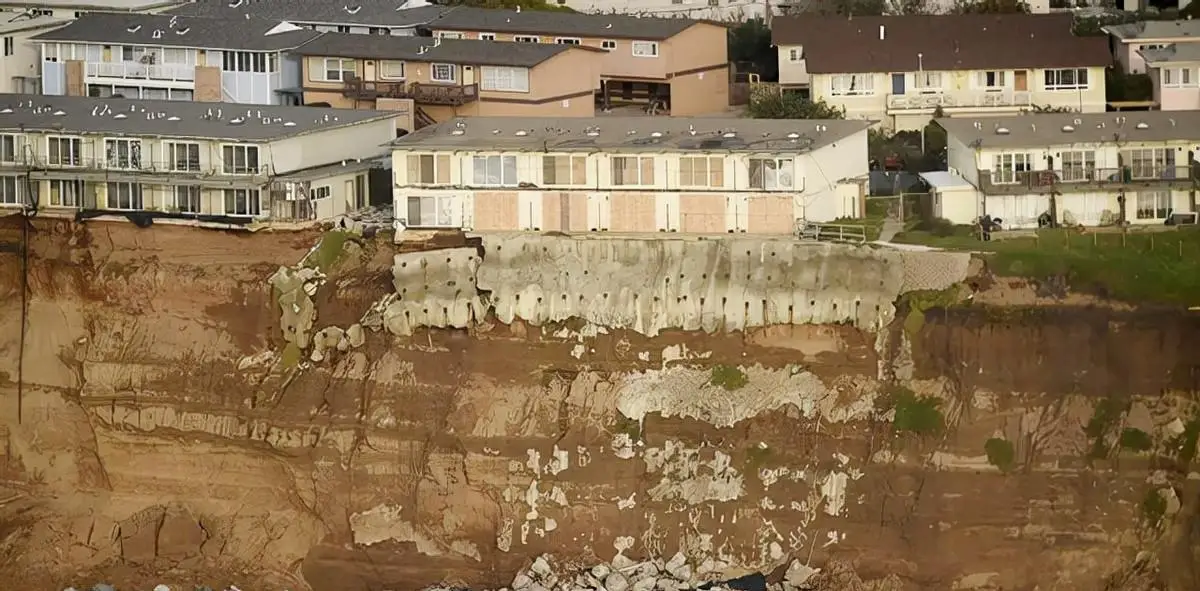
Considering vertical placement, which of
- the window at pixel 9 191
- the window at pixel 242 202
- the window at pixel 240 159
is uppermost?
the window at pixel 240 159

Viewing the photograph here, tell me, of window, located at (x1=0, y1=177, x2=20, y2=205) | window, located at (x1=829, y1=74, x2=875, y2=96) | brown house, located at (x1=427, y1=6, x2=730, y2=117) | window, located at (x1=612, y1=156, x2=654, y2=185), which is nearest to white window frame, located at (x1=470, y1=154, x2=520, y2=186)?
window, located at (x1=612, y1=156, x2=654, y2=185)

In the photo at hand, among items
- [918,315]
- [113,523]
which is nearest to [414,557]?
[113,523]

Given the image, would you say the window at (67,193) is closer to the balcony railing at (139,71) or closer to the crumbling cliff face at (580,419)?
the crumbling cliff face at (580,419)

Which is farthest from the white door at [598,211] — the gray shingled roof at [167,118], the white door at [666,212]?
the gray shingled roof at [167,118]

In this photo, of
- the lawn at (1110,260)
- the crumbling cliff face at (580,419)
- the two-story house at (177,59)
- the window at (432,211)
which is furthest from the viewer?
the two-story house at (177,59)

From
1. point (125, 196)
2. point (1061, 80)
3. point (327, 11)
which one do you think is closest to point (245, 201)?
point (125, 196)

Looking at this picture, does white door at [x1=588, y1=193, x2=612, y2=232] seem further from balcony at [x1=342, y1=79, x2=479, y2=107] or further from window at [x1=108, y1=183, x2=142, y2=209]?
window at [x1=108, y1=183, x2=142, y2=209]

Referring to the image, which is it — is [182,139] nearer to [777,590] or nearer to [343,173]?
[343,173]
